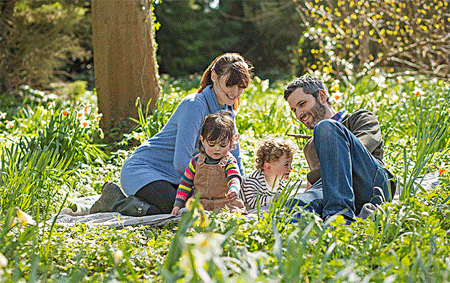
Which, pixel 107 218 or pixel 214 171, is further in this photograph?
pixel 107 218

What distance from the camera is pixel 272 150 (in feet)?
10.8

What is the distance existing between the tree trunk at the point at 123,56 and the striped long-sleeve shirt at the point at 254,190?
2266 millimetres

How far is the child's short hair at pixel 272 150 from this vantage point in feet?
10.8

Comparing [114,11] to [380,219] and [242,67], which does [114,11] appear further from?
[380,219]

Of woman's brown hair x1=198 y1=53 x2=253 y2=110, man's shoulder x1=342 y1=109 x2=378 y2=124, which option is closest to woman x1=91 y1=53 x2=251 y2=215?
woman's brown hair x1=198 y1=53 x2=253 y2=110

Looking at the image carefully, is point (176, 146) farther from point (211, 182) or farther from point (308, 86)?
point (308, 86)

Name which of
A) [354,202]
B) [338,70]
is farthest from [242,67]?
[338,70]

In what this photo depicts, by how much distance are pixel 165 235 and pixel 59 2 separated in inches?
319

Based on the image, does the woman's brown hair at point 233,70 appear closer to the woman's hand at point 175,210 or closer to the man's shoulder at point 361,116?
the man's shoulder at point 361,116

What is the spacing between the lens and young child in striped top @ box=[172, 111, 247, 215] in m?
2.97

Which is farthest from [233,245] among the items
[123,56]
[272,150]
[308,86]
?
[123,56]

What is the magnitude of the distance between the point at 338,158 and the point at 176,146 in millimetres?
1057

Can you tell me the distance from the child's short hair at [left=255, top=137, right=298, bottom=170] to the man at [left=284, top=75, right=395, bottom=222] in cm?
20

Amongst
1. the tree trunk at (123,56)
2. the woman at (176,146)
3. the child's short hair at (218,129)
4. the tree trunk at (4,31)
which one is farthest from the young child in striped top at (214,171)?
the tree trunk at (4,31)
